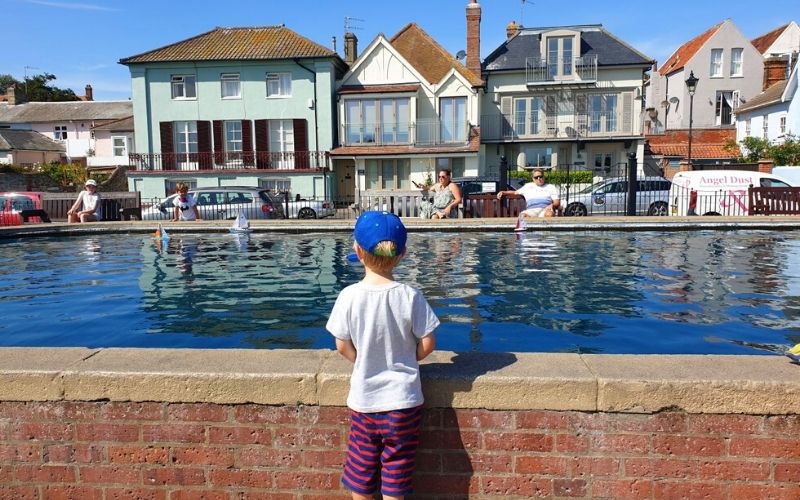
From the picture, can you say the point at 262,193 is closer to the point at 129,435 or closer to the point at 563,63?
the point at 129,435

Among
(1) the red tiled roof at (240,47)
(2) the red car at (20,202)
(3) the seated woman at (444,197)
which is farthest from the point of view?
(1) the red tiled roof at (240,47)

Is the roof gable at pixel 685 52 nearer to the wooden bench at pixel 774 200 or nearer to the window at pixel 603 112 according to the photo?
the window at pixel 603 112

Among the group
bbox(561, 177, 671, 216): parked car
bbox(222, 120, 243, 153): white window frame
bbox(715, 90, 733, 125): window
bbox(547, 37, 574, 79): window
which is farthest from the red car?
bbox(715, 90, 733, 125): window

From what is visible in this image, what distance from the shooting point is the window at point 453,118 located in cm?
3675

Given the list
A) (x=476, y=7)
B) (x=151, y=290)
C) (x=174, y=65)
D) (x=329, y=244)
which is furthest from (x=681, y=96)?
(x=151, y=290)

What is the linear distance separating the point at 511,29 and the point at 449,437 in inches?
1667

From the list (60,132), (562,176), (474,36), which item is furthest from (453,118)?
(60,132)

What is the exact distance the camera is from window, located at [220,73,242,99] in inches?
1446

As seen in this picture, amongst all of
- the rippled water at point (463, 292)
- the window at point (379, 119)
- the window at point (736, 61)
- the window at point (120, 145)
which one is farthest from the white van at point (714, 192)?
the window at point (120, 145)

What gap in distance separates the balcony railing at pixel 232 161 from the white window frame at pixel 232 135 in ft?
1.87

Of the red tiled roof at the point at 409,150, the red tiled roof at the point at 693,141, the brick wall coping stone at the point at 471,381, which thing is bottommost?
the brick wall coping stone at the point at 471,381

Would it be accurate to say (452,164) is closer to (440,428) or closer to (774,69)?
(774,69)

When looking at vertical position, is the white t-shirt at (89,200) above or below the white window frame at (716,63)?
below

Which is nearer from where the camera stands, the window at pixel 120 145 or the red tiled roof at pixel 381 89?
the red tiled roof at pixel 381 89
